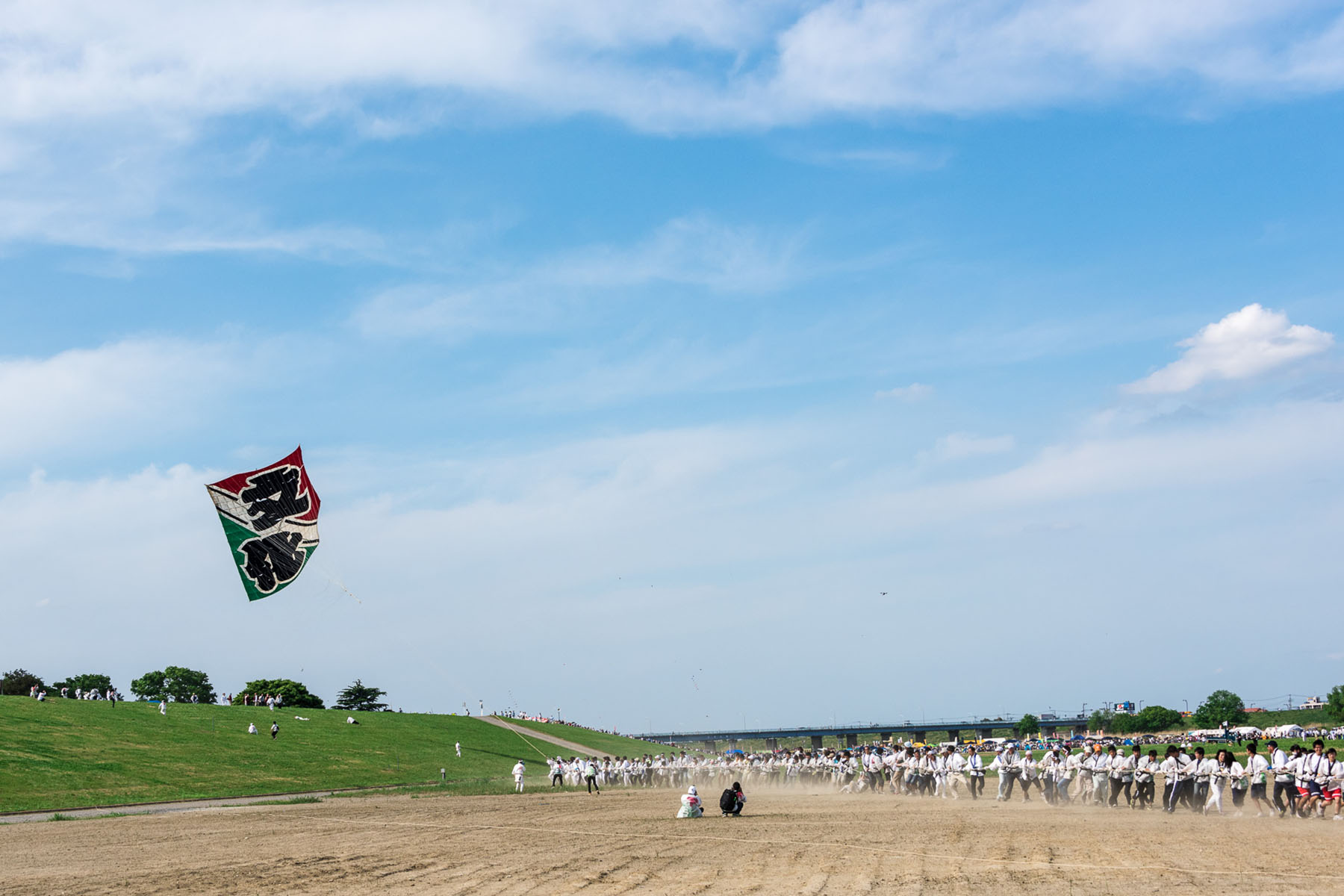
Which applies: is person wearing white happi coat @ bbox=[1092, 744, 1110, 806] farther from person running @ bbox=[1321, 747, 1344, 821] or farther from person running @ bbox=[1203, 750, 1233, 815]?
person running @ bbox=[1321, 747, 1344, 821]

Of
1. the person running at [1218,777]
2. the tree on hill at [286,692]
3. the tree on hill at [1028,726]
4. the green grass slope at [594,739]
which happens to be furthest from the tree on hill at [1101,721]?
the person running at [1218,777]

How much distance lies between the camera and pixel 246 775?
55062 mm

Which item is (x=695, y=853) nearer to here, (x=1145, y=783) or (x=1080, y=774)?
(x=1145, y=783)

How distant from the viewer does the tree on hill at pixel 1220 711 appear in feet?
497

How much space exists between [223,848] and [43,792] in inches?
1016

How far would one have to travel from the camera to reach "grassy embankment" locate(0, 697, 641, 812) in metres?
46.5

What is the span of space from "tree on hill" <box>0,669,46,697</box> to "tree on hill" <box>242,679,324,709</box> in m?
20.6

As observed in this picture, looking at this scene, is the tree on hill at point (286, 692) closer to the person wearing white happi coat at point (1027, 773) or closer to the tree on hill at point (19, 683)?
the tree on hill at point (19, 683)

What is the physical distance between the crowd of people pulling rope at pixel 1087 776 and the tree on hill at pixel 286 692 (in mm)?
Result: 75140

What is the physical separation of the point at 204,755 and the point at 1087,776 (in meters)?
48.2

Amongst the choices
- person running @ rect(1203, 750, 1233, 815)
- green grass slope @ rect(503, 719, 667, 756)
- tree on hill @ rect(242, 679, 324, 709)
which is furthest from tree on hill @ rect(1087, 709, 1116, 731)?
person running @ rect(1203, 750, 1233, 815)

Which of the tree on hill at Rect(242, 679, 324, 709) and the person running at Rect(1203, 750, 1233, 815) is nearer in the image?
the person running at Rect(1203, 750, 1233, 815)

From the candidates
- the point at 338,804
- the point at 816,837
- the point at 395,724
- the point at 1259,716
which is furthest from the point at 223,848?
the point at 1259,716

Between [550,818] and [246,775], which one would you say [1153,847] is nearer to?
[550,818]
